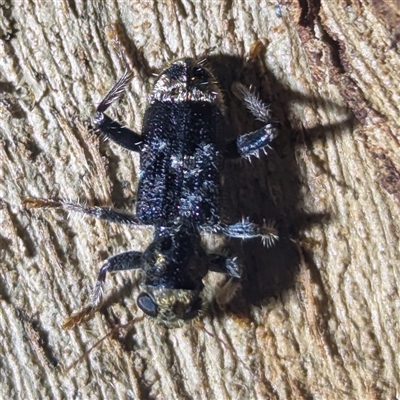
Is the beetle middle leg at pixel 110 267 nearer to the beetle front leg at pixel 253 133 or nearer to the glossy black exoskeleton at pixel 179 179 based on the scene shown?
the glossy black exoskeleton at pixel 179 179

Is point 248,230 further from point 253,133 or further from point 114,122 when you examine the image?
point 114,122

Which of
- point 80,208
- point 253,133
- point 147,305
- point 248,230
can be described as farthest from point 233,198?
point 80,208

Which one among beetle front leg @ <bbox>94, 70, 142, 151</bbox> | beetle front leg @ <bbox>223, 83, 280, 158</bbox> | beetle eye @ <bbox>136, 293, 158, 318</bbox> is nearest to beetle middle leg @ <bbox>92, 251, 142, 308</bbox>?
beetle eye @ <bbox>136, 293, 158, 318</bbox>

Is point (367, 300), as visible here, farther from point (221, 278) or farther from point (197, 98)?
point (197, 98)

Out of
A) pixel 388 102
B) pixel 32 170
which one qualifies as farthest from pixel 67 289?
pixel 388 102

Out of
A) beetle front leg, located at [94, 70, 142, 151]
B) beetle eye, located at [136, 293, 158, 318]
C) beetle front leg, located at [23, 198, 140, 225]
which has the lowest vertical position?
beetle eye, located at [136, 293, 158, 318]

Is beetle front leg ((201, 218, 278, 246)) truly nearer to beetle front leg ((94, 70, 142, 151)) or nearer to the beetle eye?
the beetle eye
